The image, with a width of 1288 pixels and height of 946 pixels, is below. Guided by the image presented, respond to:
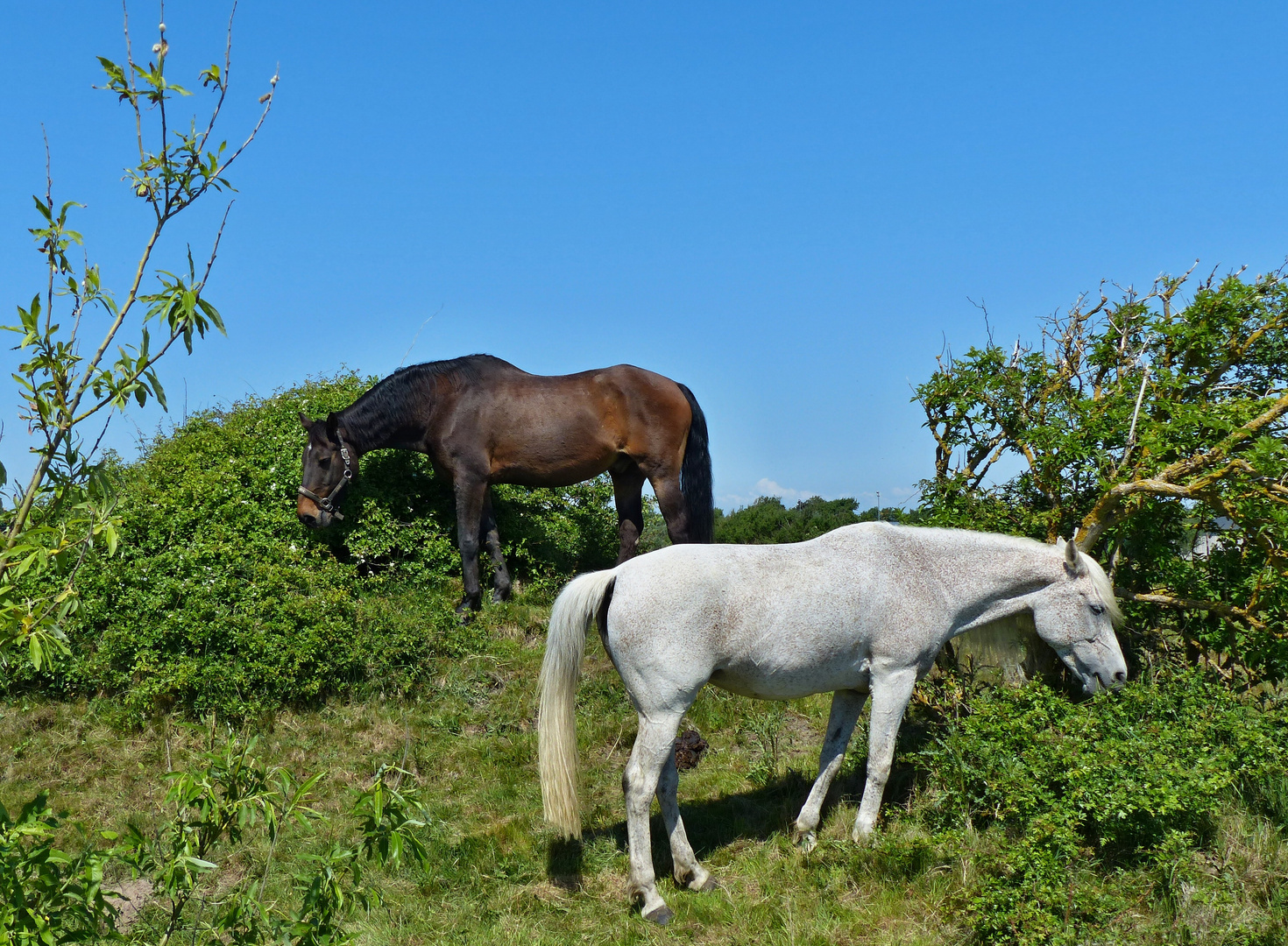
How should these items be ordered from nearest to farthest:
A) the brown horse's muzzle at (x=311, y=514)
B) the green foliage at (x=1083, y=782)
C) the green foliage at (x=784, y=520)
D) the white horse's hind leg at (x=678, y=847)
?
the green foliage at (x=1083, y=782) → the white horse's hind leg at (x=678, y=847) → the brown horse's muzzle at (x=311, y=514) → the green foliage at (x=784, y=520)

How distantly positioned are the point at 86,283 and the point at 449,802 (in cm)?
486

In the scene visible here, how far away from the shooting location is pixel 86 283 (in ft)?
9.07

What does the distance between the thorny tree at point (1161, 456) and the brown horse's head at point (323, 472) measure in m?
5.65

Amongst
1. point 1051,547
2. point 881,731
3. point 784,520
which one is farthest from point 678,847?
point 784,520

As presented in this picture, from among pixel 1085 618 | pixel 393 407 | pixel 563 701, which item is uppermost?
pixel 393 407

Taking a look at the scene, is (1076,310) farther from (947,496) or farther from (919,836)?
(919,836)

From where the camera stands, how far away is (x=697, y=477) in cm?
970

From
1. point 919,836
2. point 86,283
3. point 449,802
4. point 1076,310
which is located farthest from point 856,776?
point 86,283

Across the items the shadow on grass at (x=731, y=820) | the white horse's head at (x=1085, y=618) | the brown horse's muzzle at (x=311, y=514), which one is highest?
the brown horse's muzzle at (x=311, y=514)

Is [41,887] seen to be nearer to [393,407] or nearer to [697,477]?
[393,407]

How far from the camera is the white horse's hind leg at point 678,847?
514cm

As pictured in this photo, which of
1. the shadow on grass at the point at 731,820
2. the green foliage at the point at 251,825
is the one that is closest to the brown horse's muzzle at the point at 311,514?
the shadow on grass at the point at 731,820

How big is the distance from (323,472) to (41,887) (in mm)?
6930

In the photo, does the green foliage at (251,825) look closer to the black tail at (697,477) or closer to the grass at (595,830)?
the grass at (595,830)
